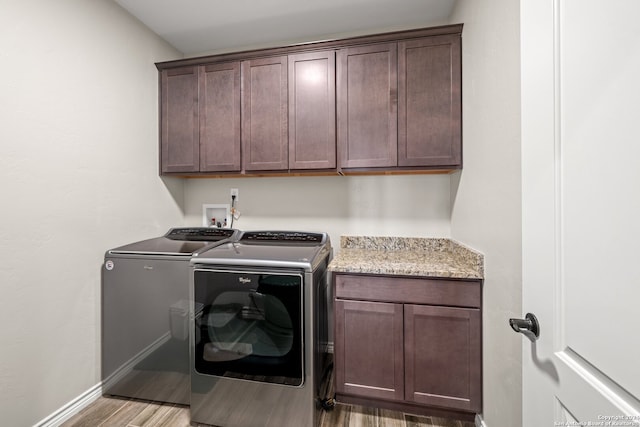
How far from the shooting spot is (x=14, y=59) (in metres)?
1.29

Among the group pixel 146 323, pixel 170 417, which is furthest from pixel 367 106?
pixel 170 417

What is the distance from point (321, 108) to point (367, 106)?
0.33m

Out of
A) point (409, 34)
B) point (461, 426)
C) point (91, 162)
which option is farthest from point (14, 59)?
point (461, 426)

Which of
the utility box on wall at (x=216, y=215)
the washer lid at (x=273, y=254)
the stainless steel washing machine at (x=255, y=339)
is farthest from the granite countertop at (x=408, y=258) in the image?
the utility box on wall at (x=216, y=215)

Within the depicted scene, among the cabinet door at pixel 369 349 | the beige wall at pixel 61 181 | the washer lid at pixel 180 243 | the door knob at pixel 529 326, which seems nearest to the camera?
the door knob at pixel 529 326

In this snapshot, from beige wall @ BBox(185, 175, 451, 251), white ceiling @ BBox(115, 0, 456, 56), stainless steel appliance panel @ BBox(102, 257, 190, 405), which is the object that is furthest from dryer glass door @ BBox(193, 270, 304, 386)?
white ceiling @ BBox(115, 0, 456, 56)

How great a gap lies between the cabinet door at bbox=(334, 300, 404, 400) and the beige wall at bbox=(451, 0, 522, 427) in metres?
0.47

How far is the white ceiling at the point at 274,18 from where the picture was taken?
6.06ft

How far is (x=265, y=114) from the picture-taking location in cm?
195

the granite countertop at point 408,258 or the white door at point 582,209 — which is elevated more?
the white door at point 582,209

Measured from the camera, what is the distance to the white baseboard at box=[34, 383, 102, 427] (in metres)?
1.43

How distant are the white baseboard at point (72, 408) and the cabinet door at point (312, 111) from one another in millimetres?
1975

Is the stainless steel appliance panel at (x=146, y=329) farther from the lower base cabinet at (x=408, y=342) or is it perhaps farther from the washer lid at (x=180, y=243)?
the lower base cabinet at (x=408, y=342)

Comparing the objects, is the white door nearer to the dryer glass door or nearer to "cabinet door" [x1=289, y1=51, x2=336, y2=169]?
the dryer glass door
